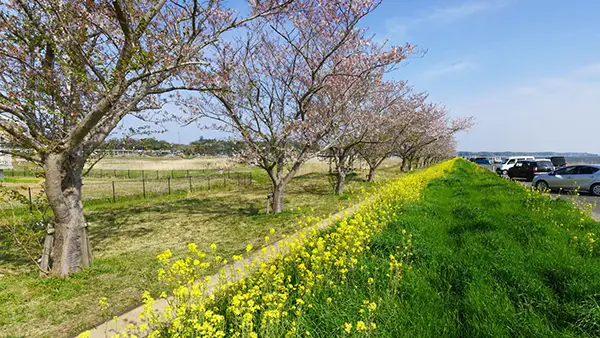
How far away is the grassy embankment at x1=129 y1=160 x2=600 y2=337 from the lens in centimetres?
284

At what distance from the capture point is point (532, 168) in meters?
22.2

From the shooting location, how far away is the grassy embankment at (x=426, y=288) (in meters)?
2.84

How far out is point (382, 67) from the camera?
10359 millimetres

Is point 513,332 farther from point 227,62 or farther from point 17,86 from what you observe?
point 227,62

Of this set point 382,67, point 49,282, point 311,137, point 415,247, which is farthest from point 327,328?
point 382,67

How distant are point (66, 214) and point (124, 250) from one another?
221cm

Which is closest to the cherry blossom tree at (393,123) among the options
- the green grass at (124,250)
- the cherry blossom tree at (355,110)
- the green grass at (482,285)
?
the cherry blossom tree at (355,110)

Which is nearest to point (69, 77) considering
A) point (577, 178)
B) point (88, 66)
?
point (88, 66)

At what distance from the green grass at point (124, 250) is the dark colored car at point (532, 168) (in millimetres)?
17110

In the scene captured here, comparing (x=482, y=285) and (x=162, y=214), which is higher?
(x=482, y=285)

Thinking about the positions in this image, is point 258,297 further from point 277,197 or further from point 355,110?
point 355,110

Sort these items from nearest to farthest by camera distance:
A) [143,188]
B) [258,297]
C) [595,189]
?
[258,297], [595,189], [143,188]

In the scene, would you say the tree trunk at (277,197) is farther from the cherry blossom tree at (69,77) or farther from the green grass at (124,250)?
the cherry blossom tree at (69,77)

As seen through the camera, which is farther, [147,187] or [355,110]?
[147,187]
